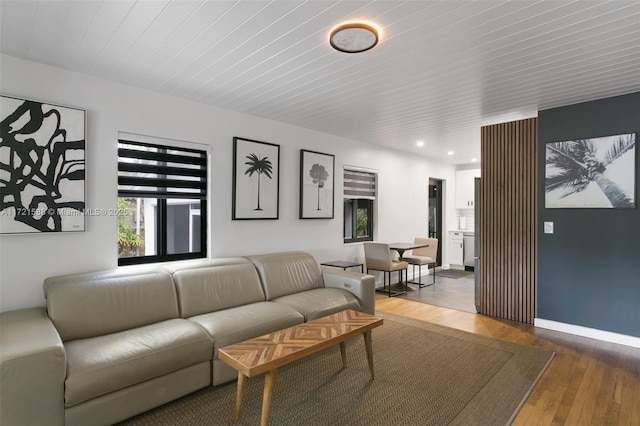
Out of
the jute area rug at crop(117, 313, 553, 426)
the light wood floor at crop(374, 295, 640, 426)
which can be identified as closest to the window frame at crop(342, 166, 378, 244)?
the light wood floor at crop(374, 295, 640, 426)

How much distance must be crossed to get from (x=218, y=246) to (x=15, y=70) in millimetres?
2174

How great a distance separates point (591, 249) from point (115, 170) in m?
4.63

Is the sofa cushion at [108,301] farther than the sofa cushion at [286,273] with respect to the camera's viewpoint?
No

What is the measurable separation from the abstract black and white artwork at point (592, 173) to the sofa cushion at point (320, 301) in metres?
2.42

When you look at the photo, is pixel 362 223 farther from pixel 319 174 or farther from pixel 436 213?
pixel 436 213

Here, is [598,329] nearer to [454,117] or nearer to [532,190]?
[532,190]

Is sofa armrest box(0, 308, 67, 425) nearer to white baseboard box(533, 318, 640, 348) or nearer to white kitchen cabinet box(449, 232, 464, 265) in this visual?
white baseboard box(533, 318, 640, 348)

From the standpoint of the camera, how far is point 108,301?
2564 mm

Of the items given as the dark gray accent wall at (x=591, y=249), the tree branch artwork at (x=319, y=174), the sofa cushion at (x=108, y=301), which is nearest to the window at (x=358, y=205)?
the tree branch artwork at (x=319, y=174)

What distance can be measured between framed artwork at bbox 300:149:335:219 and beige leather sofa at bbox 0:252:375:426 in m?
1.16

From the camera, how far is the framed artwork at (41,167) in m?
2.46

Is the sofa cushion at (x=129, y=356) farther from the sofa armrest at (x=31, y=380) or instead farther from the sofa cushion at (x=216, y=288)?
the sofa cushion at (x=216, y=288)

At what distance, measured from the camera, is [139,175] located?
3.21 m

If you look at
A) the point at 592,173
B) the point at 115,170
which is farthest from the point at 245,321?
the point at 592,173
